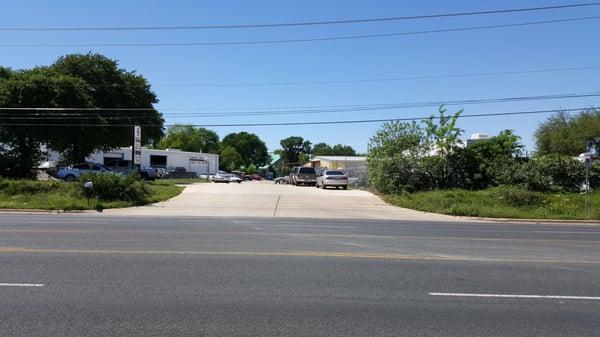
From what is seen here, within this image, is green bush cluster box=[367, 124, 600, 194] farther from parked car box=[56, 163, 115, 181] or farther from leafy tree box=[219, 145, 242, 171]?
leafy tree box=[219, 145, 242, 171]

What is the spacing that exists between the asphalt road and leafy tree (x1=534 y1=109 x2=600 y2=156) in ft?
173

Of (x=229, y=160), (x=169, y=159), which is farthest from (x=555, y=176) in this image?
(x=229, y=160)

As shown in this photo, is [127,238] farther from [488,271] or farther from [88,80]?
[88,80]

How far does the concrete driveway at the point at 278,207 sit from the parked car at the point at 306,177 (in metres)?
17.2

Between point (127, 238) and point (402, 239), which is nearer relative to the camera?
point (127, 238)

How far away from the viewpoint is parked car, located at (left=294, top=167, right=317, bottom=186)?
52.9 metres

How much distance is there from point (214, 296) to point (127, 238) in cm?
644

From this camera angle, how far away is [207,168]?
94.4 meters

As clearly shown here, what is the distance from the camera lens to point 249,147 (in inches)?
6934

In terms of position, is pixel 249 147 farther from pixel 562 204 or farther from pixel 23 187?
pixel 562 204

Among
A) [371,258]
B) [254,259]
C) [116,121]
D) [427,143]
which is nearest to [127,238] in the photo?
[254,259]

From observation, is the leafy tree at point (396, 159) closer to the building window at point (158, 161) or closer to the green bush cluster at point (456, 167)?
the green bush cluster at point (456, 167)

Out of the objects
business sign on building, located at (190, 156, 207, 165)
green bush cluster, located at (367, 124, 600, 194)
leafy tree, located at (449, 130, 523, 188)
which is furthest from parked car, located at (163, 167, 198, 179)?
leafy tree, located at (449, 130, 523, 188)

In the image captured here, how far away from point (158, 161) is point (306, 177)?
1569 inches
